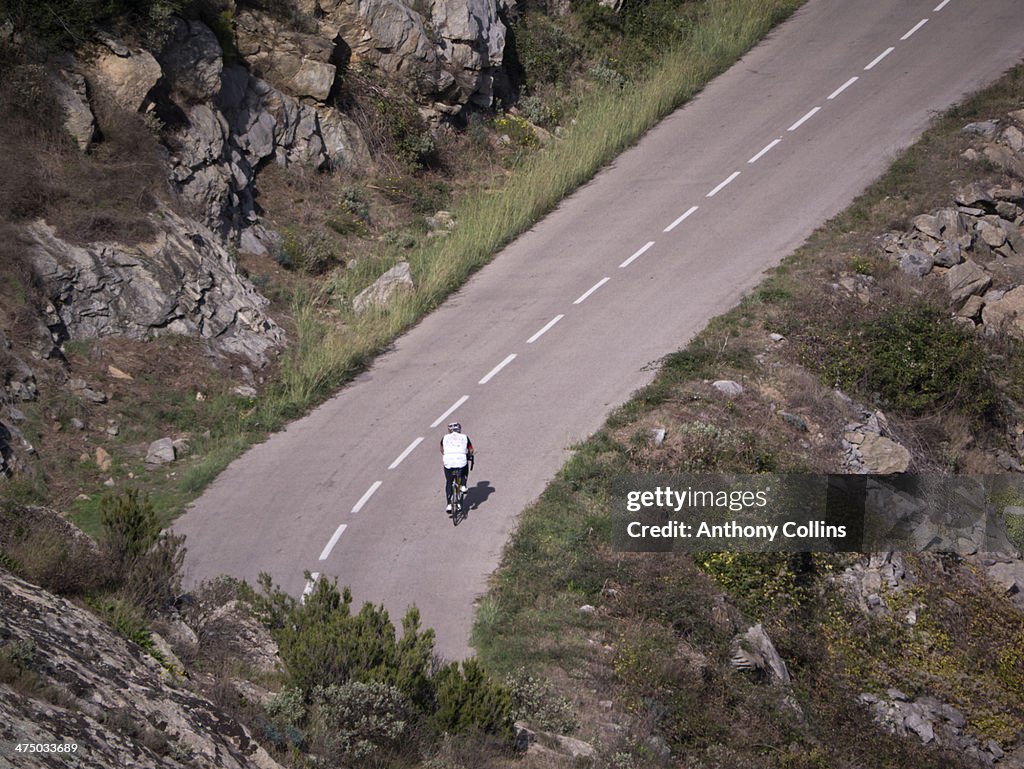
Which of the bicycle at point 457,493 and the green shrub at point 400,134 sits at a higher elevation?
the green shrub at point 400,134

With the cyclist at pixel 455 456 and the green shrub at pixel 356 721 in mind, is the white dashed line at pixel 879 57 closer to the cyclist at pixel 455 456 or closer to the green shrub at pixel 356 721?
the cyclist at pixel 455 456

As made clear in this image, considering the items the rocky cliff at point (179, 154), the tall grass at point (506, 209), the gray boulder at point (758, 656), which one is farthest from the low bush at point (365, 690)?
the rocky cliff at point (179, 154)

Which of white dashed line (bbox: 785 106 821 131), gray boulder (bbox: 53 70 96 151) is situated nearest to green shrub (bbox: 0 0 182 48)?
gray boulder (bbox: 53 70 96 151)

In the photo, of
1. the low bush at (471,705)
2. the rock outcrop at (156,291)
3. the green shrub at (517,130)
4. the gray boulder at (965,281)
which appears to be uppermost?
the rock outcrop at (156,291)

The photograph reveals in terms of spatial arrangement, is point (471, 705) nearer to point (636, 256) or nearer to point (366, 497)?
point (366, 497)

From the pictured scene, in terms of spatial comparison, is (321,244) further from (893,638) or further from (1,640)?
(1,640)

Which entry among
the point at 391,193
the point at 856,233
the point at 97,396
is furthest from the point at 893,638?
the point at 391,193

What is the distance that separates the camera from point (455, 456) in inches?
601

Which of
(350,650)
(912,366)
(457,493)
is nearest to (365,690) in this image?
(350,650)

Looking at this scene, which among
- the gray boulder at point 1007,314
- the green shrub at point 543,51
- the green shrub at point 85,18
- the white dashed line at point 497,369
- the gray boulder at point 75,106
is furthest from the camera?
the green shrub at point 543,51

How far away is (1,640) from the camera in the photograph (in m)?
7.44

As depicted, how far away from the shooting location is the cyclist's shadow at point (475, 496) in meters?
15.7

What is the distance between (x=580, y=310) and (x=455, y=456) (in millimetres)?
7189

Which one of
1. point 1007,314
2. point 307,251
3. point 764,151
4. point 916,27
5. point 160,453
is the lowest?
point 1007,314
